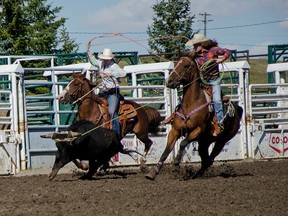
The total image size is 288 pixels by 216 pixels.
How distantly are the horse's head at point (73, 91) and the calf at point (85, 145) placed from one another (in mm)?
464

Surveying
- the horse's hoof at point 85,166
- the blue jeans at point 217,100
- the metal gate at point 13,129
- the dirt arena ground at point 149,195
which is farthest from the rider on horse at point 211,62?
the metal gate at point 13,129

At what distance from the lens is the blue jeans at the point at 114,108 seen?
41.7ft

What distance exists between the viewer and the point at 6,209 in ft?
27.2

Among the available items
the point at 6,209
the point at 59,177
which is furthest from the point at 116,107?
the point at 6,209

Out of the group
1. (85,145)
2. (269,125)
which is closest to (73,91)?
(85,145)

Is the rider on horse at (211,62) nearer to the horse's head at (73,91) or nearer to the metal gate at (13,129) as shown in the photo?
the horse's head at (73,91)

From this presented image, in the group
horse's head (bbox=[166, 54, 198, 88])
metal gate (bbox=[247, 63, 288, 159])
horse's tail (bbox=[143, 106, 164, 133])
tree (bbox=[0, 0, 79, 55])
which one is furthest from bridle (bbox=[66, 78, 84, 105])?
tree (bbox=[0, 0, 79, 55])

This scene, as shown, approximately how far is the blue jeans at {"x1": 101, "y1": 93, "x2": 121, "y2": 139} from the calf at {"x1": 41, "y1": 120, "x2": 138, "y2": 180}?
0.43 metres

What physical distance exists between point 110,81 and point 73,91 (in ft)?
2.39

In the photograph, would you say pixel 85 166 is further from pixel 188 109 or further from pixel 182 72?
pixel 182 72

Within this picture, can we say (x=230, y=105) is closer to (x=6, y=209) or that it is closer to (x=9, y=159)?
(x=9, y=159)

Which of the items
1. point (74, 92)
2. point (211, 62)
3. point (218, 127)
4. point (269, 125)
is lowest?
point (269, 125)

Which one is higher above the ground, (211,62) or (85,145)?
(211,62)

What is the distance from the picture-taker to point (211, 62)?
39.8 feet
